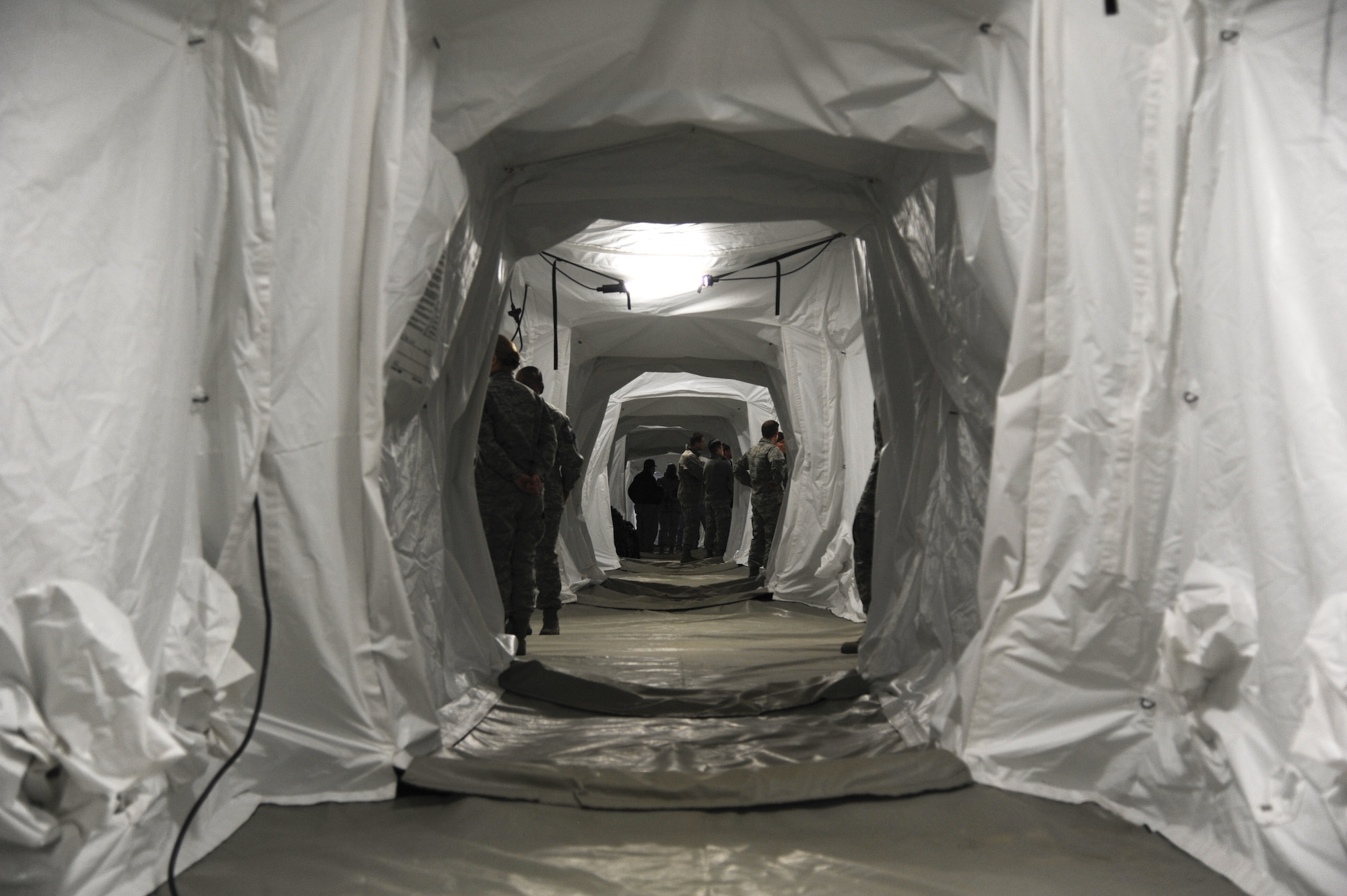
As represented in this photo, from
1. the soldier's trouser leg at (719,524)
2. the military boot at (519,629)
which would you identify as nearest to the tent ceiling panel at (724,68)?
the military boot at (519,629)

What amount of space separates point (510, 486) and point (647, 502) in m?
10.3

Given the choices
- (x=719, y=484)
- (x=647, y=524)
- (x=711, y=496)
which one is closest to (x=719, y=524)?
(x=711, y=496)

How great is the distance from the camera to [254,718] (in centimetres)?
204

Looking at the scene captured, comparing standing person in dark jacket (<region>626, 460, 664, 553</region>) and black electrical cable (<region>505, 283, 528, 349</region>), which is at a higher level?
black electrical cable (<region>505, 283, 528, 349</region>)

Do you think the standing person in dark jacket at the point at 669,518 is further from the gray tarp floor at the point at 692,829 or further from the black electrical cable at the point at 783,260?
the gray tarp floor at the point at 692,829

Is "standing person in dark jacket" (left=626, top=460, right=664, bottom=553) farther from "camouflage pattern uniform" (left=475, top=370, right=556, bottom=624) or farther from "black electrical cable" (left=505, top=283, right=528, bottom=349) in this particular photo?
"camouflage pattern uniform" (left=475, top=370, right=556, bottom=624)

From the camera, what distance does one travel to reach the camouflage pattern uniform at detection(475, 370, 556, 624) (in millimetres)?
4617

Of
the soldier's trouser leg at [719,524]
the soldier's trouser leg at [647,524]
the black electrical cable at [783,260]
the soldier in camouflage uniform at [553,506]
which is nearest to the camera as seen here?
the soldier in camouflage uniform at [553,506]

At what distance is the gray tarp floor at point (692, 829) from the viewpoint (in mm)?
1930

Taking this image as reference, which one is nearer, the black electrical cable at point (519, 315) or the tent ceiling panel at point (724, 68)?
the tent ceiling panel at point (724, 68)

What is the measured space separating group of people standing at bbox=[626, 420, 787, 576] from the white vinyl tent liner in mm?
5463

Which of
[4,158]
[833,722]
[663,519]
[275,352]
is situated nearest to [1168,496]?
[833,722]

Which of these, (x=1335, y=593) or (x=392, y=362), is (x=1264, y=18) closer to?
(x=1335, y=593)

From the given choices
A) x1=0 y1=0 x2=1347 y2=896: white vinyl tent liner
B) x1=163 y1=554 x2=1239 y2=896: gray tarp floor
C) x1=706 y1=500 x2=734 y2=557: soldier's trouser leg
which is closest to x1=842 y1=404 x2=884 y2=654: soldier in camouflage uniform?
x1=0 y1=0 x2=1347 y2=896: white vinyl tent liner
